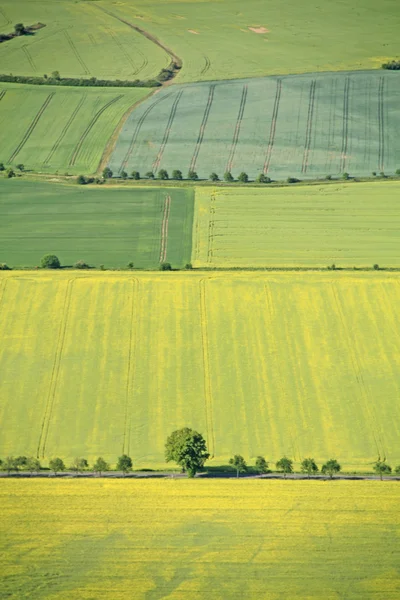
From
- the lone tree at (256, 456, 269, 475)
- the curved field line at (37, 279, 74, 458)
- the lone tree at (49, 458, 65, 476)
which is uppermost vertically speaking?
the curved field line at (37, 279, 74, 458)

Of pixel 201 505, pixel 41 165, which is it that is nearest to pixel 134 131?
pixel 41 165

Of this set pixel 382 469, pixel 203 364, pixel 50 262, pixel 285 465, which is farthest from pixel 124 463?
pixel 50 262

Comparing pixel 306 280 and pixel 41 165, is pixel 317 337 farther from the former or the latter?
pixel 41 165

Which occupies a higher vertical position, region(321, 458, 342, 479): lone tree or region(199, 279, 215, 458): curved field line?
region(199, 279, 215, 458): curved field line

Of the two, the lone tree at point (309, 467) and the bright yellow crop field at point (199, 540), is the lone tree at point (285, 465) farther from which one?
the bright yellow crop field at point (199, 540)

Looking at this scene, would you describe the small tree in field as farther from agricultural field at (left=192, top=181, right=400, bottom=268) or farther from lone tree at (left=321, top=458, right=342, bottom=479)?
agricultural field at (left=192, top=181, right=400, bottom=268)

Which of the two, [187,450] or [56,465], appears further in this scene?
[56,465]

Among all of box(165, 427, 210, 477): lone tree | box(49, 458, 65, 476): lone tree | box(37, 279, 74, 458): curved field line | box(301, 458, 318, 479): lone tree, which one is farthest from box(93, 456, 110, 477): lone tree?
A: box(301, 458, 318, 479): lone tree

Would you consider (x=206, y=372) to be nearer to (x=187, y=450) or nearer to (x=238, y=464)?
(x=187, y=450)
